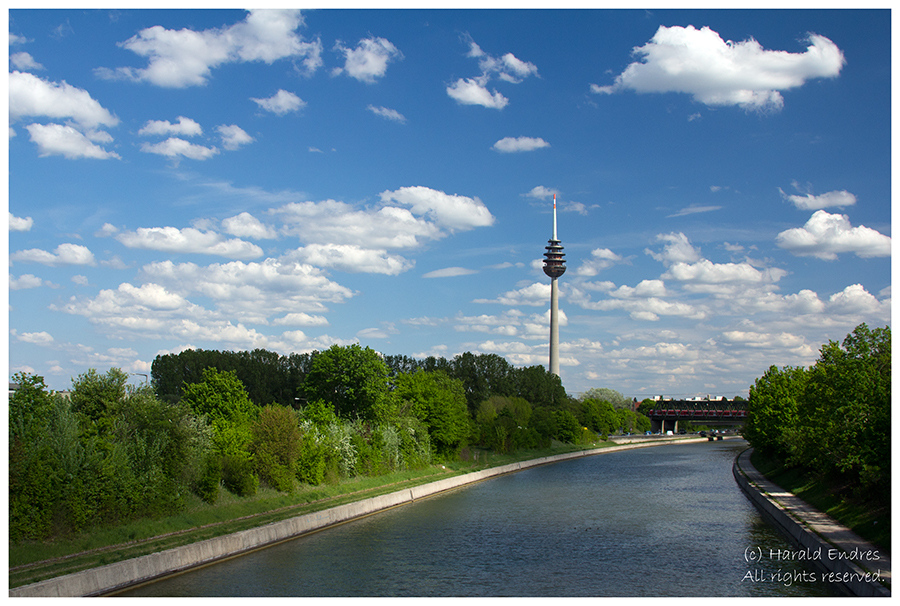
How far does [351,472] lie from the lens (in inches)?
2162

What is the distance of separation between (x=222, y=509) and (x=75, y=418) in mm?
8432

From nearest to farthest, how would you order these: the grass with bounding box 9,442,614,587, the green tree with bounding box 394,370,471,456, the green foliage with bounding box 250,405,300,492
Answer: the grass with bounding box 9,442,614,587 → the green foliage with bounding box 250,405,300,492 → the green tree with bounding box 394,370,471,456

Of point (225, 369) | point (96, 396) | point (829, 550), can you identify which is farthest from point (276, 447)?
point (225, 369)

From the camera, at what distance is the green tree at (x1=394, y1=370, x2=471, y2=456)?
74.9m

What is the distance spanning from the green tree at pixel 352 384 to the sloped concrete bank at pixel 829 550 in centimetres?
3258

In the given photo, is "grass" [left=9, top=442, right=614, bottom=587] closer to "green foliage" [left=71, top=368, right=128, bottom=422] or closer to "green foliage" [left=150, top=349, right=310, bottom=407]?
"green foliage" [left=71, top=368, right=128, bottom=422]

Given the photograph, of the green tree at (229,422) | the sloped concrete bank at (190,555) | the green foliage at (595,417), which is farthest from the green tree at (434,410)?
the green foliage at (595,417)

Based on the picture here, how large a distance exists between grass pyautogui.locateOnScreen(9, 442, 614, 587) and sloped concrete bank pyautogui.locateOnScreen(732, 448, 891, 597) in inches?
936

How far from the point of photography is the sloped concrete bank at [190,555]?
883 inches

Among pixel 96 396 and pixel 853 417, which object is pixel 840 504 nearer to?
pixel 853 417

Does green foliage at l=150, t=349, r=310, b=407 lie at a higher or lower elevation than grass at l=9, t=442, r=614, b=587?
higher

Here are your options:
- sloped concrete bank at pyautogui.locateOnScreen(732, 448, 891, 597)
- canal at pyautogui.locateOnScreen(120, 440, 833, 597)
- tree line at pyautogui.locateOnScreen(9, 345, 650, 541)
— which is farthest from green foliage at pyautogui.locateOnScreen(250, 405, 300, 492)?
sloped concrete bank at pyautogui.locateOnScreen(732, 448, 891, 597)

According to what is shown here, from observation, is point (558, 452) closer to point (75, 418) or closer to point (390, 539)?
point (390, 539)

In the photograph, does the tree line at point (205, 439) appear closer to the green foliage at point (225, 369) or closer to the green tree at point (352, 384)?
the green tree at point (352, 384)
